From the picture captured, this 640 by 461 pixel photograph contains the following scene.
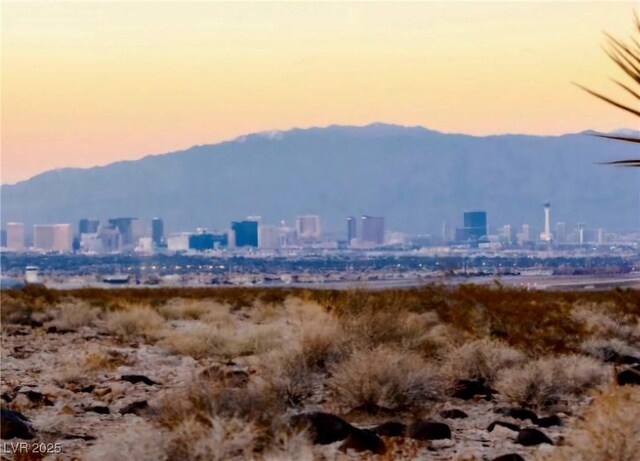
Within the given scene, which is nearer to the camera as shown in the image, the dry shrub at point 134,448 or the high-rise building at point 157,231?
the dry shrub at point 134,448

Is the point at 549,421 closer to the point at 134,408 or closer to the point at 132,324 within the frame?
the point at 134,408

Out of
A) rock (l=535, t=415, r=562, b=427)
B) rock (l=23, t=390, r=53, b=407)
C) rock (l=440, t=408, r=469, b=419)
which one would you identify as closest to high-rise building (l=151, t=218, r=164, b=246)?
rock (l=23, t=390, r=53, b=407)

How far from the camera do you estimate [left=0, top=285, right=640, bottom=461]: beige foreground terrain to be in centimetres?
816

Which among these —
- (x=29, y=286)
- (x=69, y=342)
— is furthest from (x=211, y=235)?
(x=69, y=342)

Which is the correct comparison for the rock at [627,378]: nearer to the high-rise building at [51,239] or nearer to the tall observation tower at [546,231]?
the tall observation tower at [546,231]

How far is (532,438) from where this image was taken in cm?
927

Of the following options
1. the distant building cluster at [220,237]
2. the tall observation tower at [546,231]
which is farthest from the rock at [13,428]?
the distant building cluster at [220,237]

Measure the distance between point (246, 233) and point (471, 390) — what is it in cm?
10653

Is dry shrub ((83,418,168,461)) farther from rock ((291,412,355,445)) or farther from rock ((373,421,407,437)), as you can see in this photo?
rock ((373,421,407,437))

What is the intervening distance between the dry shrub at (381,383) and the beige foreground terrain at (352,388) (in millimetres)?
16

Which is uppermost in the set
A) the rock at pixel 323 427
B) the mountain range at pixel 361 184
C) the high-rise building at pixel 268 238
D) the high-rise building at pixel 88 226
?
the mountain range at pixel 361 184

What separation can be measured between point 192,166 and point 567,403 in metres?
177

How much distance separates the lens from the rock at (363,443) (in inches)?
348

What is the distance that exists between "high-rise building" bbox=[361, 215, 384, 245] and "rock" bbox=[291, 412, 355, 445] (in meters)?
78.6
